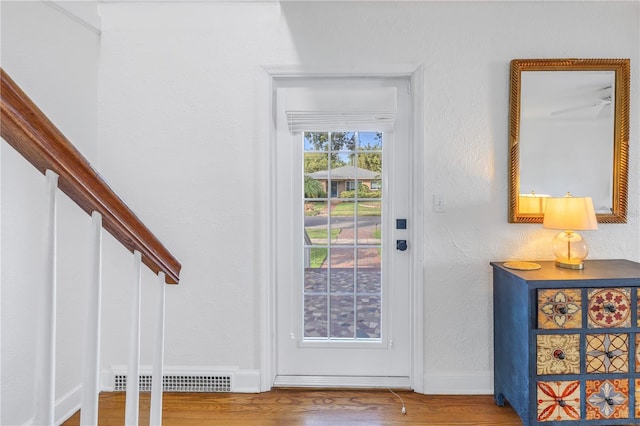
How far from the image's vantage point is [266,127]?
93.9 inches

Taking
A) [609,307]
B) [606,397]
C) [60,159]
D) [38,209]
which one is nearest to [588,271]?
[609,307]

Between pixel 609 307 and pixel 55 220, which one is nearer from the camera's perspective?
pixel 55 220

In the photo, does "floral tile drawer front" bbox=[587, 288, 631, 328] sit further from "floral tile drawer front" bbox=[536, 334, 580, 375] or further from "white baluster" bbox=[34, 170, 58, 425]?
"white baluster" bbox=[34, 170, 58, 425]

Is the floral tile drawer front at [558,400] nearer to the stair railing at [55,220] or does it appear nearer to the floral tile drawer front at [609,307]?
the floral tile drawer front at [609,307]

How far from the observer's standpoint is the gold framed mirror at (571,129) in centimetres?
229

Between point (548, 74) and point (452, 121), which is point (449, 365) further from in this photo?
point (548, 74)

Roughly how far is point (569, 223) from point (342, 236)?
128cm

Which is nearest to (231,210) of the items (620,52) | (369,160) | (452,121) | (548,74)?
(369,160)

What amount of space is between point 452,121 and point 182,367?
2.26 metres

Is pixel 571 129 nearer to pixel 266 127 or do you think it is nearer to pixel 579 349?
pixel 579 349

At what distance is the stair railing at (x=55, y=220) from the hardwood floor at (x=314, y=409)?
4.24 feet

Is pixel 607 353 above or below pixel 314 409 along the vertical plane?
above

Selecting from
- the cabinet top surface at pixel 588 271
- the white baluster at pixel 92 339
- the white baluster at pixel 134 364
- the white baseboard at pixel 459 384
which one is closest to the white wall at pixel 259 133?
the white baseboard at pixel 459 384

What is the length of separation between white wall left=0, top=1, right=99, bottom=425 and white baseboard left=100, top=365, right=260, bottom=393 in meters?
0.23
